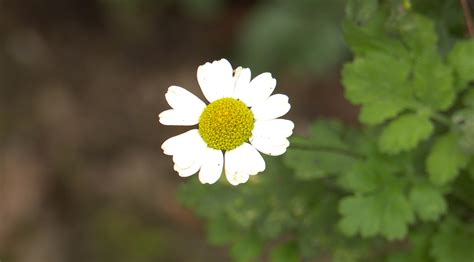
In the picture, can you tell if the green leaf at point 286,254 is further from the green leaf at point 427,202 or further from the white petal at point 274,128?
the white petal at point 274,128

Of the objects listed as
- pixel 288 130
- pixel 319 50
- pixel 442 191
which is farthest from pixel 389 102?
pixel 319 50

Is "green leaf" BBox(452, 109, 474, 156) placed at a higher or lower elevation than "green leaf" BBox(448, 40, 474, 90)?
lower

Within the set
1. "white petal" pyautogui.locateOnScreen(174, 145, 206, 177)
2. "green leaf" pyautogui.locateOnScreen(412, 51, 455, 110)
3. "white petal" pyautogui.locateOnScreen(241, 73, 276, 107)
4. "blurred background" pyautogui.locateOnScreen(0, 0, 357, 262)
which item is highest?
"blurred background" pyautogui.locateOnScreen(0, 0, 357, 262)

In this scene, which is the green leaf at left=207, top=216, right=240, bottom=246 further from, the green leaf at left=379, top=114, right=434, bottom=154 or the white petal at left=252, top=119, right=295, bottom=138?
the white petal at left=252, top=119, right=295, bottom=138

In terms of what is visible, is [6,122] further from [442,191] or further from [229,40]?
[442,191]

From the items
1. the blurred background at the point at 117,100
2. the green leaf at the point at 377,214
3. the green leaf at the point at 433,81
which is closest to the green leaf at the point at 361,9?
the green leaf at the point at 433,81

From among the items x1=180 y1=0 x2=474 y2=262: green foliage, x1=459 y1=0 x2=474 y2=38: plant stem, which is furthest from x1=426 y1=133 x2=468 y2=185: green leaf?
x1=459 y1=0 x2=474 y2=38: plant stem
